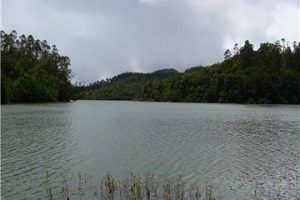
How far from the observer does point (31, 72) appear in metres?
138

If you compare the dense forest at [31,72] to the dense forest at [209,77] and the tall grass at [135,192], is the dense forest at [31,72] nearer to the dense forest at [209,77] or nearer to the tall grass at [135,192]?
the dense forest at [209,77]

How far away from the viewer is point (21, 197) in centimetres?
1956

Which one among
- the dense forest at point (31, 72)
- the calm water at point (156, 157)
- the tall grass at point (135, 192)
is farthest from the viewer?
the dense forest at point (31, 72)

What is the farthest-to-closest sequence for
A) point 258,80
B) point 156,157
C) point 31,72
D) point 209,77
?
point 209,77
point 258,80
point 31,72
point 156,157

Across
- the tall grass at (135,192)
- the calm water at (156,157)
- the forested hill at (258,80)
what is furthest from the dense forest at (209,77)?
the tall grass at (135,192)

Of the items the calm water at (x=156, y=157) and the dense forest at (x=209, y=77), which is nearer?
the calm water at (x=156, y=157)

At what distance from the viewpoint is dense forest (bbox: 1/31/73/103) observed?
120938 mm

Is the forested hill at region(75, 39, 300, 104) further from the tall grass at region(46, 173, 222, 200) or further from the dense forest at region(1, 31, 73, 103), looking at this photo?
the tall grass at region(46, 173, 222, 200)

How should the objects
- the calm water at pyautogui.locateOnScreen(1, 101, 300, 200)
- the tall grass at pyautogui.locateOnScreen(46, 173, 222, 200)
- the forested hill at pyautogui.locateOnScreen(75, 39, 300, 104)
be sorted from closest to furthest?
the tall grass at pyautogui.locateOnScreen(46, 173, 222, 200), the calm water at pyautogui.locateOnScreen(1, 101, 300, 200), the forested hill at pyautogui.locateOnScreen(75, 39, 300, 104)

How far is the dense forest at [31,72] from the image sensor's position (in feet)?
397

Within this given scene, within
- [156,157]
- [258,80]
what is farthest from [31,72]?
[156,157]

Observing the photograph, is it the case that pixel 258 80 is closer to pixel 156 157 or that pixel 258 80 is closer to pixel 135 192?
pixel 156 157

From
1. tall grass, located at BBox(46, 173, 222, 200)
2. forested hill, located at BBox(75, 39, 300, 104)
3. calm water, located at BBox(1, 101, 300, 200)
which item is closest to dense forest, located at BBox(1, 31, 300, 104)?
forested hill, located at BBox(75, 39, 300, 104)

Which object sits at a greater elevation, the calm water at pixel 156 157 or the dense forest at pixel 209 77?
the dense forest at pixel 209 77
